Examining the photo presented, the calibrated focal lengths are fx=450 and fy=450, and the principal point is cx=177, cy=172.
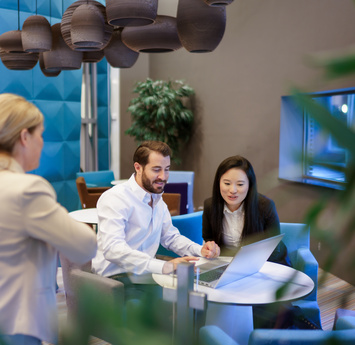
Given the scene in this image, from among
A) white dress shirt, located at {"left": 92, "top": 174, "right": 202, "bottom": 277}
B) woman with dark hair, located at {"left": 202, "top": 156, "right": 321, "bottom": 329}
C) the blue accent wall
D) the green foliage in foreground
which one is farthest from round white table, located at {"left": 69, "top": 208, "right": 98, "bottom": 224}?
the green foliage in foreground

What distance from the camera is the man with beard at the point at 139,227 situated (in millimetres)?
2461

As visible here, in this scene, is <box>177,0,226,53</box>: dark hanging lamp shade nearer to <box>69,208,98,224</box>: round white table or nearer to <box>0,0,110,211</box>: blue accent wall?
<box>69,208,98,224</box>: round white table

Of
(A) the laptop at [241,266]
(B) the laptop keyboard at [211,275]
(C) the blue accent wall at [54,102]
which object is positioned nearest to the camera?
(A) the laptop at [241,266]

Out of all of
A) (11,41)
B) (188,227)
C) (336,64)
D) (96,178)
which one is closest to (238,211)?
(188,227)

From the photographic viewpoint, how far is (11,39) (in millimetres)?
3842

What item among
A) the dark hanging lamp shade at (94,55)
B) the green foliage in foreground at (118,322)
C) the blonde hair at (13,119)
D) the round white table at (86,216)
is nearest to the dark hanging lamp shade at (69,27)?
the dark hanging lamp shade at (94,55)

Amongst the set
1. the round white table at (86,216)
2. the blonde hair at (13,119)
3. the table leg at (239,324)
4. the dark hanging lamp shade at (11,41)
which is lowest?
the table leg at (239,324)

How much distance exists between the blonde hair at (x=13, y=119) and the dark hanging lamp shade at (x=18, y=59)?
2849 millimetres

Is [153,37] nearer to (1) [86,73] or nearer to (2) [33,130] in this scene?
(2) [33,130]

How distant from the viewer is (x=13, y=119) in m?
1.39

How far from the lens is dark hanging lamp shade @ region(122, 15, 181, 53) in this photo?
312cm

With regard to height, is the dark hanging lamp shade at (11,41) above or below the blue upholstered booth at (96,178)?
above

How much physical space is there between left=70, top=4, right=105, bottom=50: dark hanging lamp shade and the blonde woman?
72.1 inches

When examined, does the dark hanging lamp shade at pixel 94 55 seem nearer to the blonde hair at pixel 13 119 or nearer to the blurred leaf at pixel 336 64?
the blonde hair at pixel 13 119
